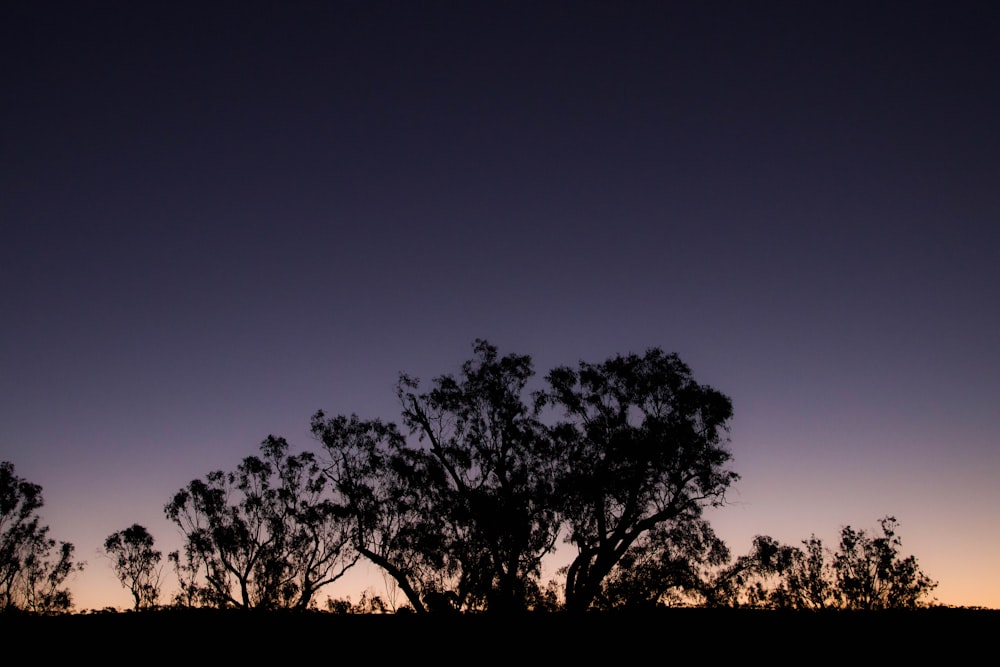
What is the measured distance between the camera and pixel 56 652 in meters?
16.3

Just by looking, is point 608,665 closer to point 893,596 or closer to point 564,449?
point 564,449

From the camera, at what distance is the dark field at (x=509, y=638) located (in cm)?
1630

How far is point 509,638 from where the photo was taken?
18625mm

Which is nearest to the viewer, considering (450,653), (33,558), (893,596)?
(450,653)

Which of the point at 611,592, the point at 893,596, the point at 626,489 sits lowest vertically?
the point at 893,596

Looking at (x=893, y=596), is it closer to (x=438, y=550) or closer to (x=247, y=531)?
(x=438, y=550)

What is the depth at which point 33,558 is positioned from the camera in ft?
174

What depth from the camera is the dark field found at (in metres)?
16.3

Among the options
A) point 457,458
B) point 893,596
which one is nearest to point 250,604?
point 457,458

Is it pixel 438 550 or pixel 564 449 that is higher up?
pixel 564 449

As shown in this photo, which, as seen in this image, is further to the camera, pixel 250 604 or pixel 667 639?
pixel 250 604

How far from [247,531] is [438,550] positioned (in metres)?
15.1

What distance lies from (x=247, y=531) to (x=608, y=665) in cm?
3121

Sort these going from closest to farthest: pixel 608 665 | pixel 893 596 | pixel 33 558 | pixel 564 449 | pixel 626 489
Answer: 1. pixel 608 665
2. pixel 626 489
3. pixel 564 449
4. pixel 893 596
5. pixel 33 558
